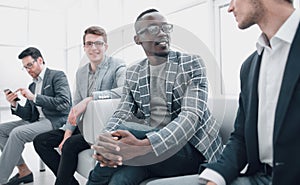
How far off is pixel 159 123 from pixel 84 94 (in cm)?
83

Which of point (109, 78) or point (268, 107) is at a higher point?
point (109, 78)

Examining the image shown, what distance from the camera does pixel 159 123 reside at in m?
1.33

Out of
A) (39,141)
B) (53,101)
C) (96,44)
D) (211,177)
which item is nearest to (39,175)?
(39,141)

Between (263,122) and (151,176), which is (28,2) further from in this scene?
(263,122)

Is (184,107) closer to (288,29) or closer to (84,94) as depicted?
(288,29)

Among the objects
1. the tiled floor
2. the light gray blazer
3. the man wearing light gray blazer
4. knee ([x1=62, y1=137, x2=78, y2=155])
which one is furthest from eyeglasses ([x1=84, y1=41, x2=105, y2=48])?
the tiled floor

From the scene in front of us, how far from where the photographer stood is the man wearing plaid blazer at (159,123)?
119 cm

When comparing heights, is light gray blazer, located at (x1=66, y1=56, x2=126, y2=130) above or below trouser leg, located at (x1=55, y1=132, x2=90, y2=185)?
above

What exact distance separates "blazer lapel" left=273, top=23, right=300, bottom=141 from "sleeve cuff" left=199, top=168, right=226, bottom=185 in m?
0.22

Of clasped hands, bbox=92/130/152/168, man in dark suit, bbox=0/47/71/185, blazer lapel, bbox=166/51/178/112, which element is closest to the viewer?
clasped hands, bbox=92/130/152/168

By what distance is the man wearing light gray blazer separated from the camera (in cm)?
180

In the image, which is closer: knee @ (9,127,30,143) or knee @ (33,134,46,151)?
knee @ (33,134,46,151)

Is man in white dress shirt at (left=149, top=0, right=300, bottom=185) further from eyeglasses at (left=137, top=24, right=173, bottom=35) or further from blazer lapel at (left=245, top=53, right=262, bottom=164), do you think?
eyeglasses at (left=137, top=24, right=173, bottom=35)

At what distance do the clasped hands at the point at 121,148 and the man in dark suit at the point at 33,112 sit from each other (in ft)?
3.81
